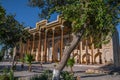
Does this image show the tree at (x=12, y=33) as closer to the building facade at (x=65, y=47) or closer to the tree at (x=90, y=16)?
the building facade at (x=65, y=47)

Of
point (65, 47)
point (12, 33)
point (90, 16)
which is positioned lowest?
point (90, 16)

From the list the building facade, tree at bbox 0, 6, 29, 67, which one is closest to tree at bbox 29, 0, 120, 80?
tree at bbox 0, 6, 29, 67

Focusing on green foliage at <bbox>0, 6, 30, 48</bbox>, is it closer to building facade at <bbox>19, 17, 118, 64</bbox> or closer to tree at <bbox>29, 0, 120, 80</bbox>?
building facade at <bbox>19, 17, 118, 64</bbox>

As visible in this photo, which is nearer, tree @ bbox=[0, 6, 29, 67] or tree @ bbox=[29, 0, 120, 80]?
tree @ bbox=[29, 0, 120, 80]

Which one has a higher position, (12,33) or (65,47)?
(12,33)

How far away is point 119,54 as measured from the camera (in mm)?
37969

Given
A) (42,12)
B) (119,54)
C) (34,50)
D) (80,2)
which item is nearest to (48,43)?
(34,50)

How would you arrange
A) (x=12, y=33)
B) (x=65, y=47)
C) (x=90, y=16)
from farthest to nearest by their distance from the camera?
(x=65, y=47) < (x=12, y=33) < (x=90, y=16)

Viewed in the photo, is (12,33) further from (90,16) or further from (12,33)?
(90,16)

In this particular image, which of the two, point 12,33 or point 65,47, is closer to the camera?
point 12,33

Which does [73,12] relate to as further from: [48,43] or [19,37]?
[48,43]

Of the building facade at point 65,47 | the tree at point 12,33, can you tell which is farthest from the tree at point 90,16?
the building facade at point 65,47

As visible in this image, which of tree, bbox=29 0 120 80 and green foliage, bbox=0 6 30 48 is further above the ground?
green foliage, bbox=0 6 30 48

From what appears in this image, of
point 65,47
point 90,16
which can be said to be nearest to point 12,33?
point 90,16
